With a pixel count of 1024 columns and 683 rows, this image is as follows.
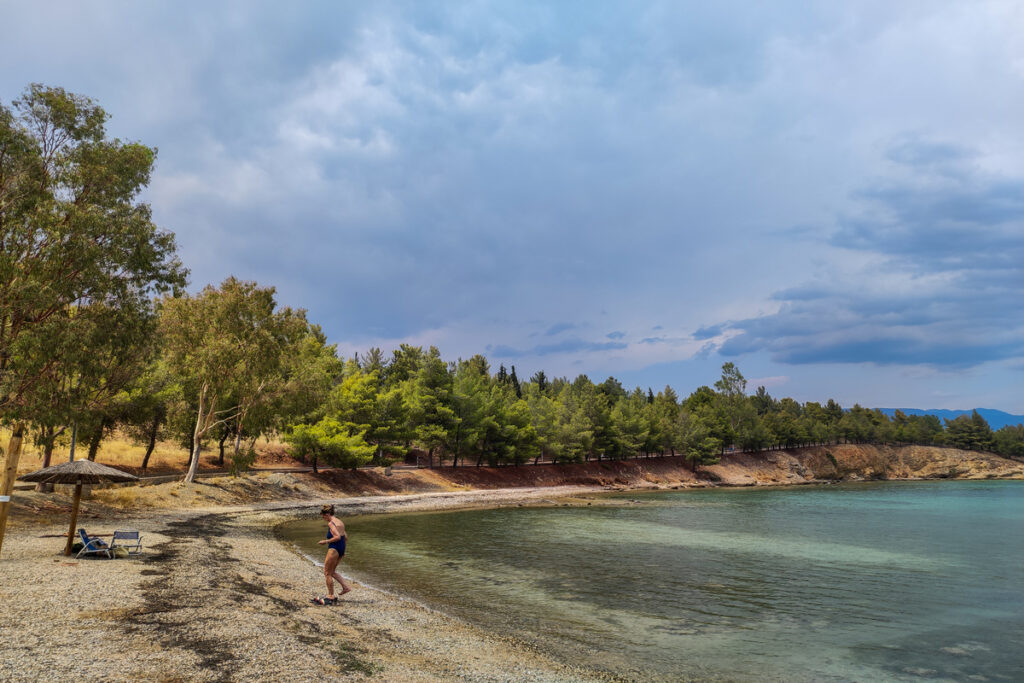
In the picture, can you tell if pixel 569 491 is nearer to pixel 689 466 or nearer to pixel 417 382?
pixel 417 382

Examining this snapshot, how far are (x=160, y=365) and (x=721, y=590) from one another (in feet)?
164

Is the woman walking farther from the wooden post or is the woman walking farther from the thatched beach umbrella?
the thatched beach umbrella

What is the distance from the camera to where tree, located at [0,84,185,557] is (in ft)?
71.8

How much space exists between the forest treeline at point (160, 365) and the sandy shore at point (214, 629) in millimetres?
8090

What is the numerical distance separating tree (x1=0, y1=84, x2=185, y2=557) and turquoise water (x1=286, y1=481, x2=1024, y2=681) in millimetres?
15044

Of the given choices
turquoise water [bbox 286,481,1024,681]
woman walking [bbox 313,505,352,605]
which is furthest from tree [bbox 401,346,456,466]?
woman walking [bbox 313,505,352,605]

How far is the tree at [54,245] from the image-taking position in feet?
71.8

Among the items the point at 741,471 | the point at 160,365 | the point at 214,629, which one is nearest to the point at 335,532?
the point at 214,629

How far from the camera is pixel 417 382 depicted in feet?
270

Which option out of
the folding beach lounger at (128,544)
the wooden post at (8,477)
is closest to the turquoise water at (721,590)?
the folding beach lounger at (128,544)

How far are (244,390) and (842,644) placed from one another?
4761cm

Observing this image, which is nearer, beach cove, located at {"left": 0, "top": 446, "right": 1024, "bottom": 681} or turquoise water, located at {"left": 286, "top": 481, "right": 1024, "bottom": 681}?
beach cove, located at {"left": 0, "top": 446, "right": 1024, "bottom": 681}

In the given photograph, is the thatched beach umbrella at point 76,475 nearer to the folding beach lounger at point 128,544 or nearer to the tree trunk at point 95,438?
the folding beach lounger at point 128,544

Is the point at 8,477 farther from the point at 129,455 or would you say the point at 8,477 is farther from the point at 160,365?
the point at 129,455
